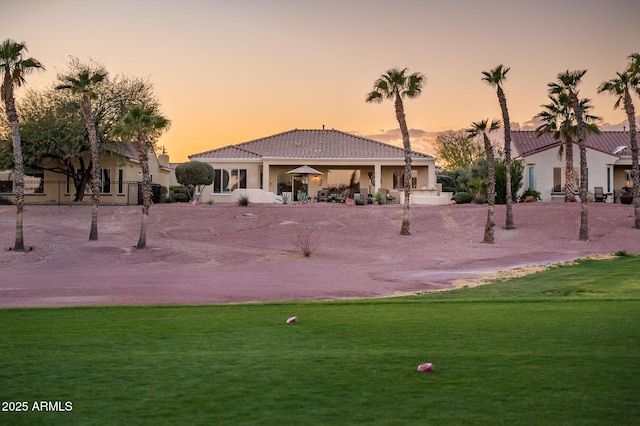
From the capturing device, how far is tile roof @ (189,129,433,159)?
192ft

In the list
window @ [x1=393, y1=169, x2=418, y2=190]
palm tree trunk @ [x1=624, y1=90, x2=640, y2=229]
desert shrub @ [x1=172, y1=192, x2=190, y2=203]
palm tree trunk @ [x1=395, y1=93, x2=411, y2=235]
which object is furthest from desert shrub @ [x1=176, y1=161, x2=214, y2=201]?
palm tree trunk @ [x1=624, y1=90, x2=640, y2=229]

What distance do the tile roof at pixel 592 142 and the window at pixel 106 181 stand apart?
30.6m

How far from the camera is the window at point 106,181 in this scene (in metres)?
53.9

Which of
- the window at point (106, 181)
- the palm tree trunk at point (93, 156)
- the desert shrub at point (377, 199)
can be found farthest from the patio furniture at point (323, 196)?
the palm tree trunk at point (93, 156)

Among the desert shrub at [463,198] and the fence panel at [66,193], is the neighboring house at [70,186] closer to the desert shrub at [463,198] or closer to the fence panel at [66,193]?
the fence panel at [66,193]

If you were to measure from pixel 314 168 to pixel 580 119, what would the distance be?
23060 millimetres

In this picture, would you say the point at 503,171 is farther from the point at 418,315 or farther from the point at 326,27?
the point at 418,315

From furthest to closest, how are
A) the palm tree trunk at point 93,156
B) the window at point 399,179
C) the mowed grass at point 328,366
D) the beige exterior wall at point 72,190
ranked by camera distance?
the window at point 399,179, the beige exterior wall at point 72,190, the palm tree trunk at point 93,156, the mowed grass at point 328,366

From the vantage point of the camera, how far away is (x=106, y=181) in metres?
53.9

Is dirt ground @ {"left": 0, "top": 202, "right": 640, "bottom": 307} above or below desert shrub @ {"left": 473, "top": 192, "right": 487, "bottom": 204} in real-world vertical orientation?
below

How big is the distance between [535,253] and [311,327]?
24.7 metres

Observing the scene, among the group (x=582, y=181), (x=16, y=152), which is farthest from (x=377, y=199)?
(x=16, y=152)

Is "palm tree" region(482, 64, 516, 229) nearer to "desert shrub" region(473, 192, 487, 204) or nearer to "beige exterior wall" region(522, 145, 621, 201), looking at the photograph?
"desert shrub" region(473, 192, 487, 204)

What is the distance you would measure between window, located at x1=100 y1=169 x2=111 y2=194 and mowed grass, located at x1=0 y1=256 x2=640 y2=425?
4163 cm
